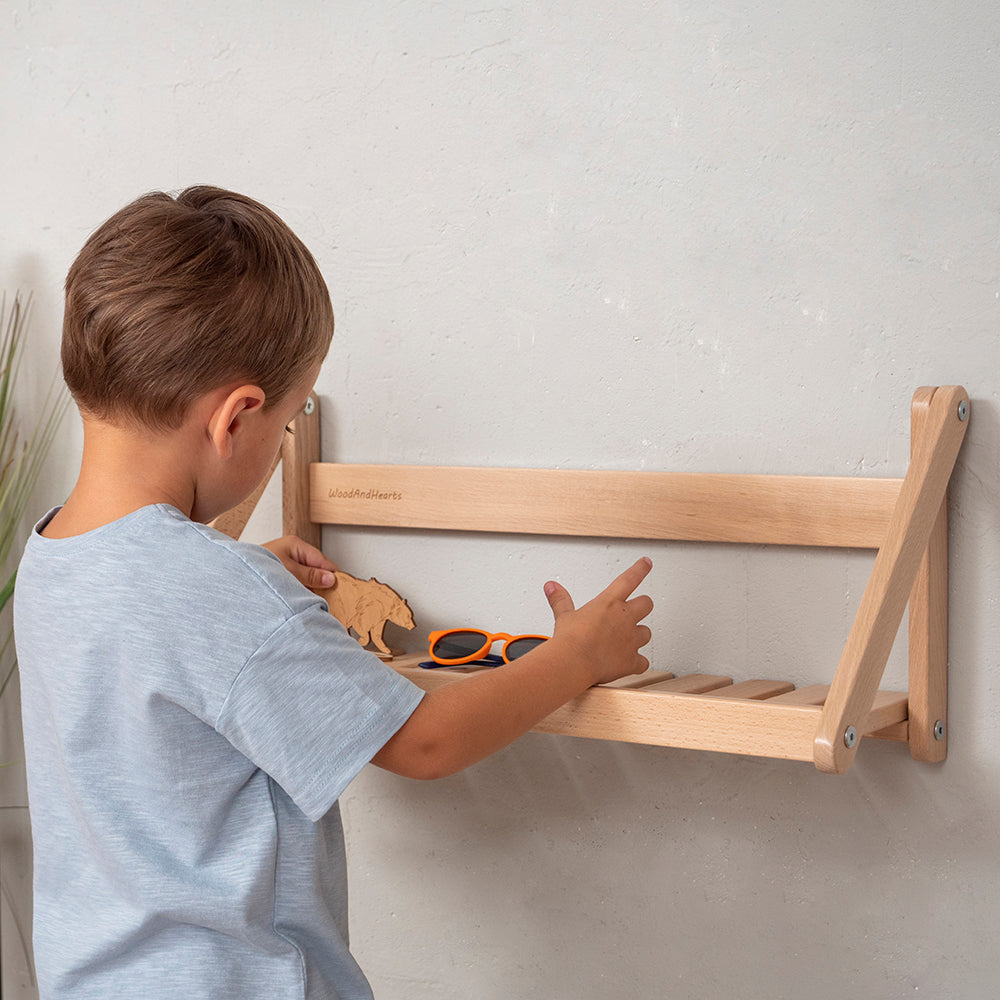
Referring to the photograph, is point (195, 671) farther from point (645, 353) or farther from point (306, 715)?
point (645, 353)

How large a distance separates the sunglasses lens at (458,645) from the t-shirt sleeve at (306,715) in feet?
0.74

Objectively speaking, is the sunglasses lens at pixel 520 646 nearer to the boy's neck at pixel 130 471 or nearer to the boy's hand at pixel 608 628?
the boy's hand at pixel 608 628

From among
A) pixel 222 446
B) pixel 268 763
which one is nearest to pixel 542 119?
pixel 222 446

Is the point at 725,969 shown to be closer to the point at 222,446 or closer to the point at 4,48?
the point at 222,446

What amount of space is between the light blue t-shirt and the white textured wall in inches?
11.9

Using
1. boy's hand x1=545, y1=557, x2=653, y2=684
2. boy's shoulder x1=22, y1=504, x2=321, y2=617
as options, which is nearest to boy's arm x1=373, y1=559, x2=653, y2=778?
boy's hand x1=545, y1=557, x2=653, y2=684

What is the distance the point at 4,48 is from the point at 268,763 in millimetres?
930

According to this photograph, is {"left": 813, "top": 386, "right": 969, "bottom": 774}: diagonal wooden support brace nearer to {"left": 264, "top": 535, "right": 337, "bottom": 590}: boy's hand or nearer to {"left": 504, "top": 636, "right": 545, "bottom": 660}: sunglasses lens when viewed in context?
{"left": 504, "top": 636, "right": 545, "bottom": 660}: sunglasses lens

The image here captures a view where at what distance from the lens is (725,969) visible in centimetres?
93

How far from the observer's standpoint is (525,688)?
2.43 feet

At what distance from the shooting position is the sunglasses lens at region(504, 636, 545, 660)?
88 cm

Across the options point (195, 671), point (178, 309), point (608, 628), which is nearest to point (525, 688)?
point (608, 628)

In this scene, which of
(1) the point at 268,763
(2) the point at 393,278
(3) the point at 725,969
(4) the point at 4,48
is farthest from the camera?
(4) the point at 4,48

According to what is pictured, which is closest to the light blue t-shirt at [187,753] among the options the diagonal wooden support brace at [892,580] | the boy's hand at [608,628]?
the boy's hand at [608,628]
